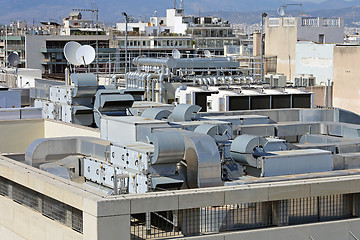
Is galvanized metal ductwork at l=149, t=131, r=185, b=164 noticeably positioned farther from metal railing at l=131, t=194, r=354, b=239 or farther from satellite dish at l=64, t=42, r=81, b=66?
satellite dish at l=64, t=42, r=81, b=66

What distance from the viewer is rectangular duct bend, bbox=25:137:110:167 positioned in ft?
96.8

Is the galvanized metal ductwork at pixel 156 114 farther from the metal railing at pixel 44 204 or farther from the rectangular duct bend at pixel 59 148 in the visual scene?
the metal railing at pixel 44 204

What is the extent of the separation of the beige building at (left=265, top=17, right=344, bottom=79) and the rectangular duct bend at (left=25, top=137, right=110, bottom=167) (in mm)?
44771

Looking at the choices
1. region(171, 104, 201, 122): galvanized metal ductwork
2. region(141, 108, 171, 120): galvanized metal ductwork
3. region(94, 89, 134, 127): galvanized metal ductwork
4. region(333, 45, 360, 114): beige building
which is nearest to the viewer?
region(141, 108, 171, 120): galvanized metal ductwork

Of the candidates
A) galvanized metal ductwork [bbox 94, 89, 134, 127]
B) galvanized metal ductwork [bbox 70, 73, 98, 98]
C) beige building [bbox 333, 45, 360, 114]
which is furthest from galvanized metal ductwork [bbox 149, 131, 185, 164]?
beige building [bbox 333, 45, 360, 114]

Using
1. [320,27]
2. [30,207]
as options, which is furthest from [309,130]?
[320,27]

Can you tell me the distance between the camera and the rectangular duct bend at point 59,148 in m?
29.5

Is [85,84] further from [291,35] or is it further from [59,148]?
[291,35]

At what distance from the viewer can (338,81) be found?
65.0m

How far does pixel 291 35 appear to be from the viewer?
76.8 meters

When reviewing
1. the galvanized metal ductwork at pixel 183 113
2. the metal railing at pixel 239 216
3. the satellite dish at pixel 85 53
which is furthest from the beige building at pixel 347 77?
the metal railing at pixel 239 216

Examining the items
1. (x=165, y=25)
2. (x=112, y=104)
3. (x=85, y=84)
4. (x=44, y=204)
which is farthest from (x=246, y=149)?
(x=165, y=25)

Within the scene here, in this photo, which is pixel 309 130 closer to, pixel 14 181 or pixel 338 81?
pixel 14 181

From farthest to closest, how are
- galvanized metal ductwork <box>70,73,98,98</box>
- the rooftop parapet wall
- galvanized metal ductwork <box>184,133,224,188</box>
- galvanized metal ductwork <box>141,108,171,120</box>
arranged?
galvanized metal ductwork <box>70,73,98,98</box>
galvanized metal ductwork <box>141,108,171,120</box>
galvanized metal ductwork <box>184,133,224,188</box>
the rooftop parapet wall
